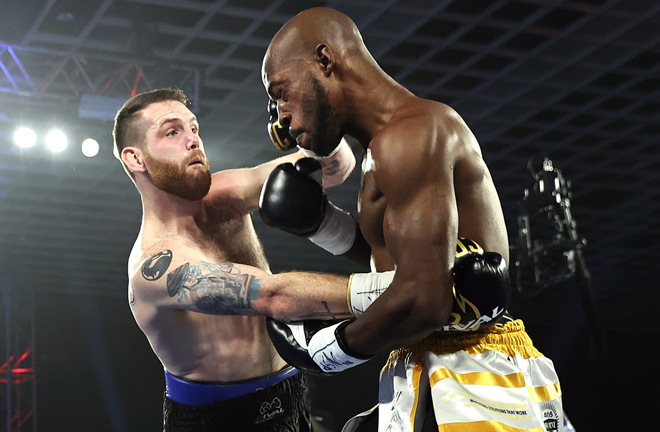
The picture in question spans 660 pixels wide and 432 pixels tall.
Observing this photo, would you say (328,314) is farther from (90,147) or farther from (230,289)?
(90,147)

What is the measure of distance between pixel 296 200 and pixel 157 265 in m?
0.54

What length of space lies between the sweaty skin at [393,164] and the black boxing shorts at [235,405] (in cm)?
71

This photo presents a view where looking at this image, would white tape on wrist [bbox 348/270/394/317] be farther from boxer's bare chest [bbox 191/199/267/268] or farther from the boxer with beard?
boxer's bare chest [bbox 191/199/267/268]

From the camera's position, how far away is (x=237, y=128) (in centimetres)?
761

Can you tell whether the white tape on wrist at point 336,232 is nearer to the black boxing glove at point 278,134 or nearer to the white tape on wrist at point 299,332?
the black boxing glove at point 278,134

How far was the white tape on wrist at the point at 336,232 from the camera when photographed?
2.53 m

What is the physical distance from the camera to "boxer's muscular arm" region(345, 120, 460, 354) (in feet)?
5.83

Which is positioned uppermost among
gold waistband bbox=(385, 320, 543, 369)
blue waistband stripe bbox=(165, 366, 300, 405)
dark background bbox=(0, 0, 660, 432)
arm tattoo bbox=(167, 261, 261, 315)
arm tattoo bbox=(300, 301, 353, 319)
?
dark background bbox=(0, 0, 660, 432)

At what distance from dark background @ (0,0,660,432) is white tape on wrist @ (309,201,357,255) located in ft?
10.7

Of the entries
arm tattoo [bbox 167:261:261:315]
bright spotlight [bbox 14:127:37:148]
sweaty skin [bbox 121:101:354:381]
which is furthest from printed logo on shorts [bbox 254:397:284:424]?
bright spotlight [bbox 14:127:37:148]

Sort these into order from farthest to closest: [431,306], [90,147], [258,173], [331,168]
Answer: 1. [90,147]
2. [331,168]
3. [258,173]
4. [431,306]

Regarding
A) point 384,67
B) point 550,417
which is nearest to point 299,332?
point 550,417

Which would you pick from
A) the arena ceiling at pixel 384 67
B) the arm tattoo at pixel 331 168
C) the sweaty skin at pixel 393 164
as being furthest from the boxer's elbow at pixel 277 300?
the arena ceiling at pixel 384 67

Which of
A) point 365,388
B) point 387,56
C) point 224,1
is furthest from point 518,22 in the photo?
point 365,388
